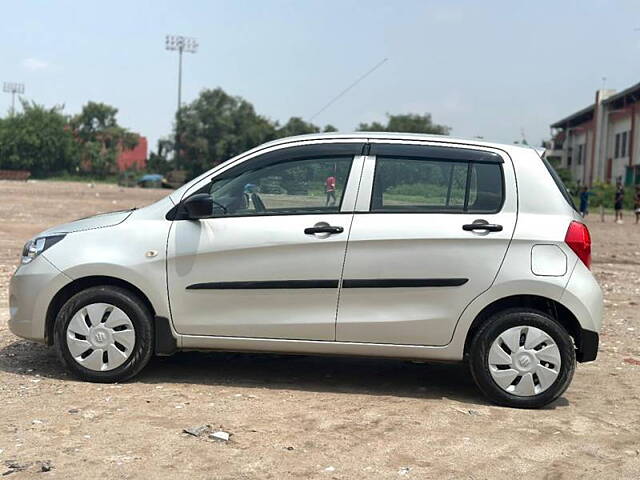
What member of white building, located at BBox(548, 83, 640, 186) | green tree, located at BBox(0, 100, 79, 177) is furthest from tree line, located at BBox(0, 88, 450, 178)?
white building, located at BBox(548, 83, 640, 186)

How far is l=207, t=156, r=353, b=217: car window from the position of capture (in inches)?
220

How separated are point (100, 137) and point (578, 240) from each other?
94633 millimetres

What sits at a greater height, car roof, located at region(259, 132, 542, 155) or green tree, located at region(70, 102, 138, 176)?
green tree, located at region(70, 102, 138, 176)

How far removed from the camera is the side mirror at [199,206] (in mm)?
5500

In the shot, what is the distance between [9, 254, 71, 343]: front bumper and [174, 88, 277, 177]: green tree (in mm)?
75214

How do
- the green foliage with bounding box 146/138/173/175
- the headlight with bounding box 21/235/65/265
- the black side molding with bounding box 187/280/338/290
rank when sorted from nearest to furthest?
the black side molding with bounding box 187/280/338/290
the headlight with bounding box 21/235/65/265
the green foliage with bounding box 146/138/173/175

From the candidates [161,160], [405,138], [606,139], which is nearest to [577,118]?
[606,139]

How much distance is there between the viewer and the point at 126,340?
561cm

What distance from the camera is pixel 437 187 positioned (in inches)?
219

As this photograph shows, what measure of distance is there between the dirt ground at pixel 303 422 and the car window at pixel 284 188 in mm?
1354

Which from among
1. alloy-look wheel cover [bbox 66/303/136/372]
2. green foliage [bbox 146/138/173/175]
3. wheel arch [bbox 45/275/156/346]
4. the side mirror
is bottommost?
alloy-look wheel cover [bbox 66/303/136/372]

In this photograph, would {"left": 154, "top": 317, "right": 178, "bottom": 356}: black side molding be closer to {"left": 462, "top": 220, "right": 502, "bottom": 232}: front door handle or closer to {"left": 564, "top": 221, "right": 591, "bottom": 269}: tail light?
{"left": 462, "top": 220, "right": 502, "bottom": 232}: front door handle

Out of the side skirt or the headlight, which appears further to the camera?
the headlight

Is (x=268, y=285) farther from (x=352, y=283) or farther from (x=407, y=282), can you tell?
(x=407, y=282)
